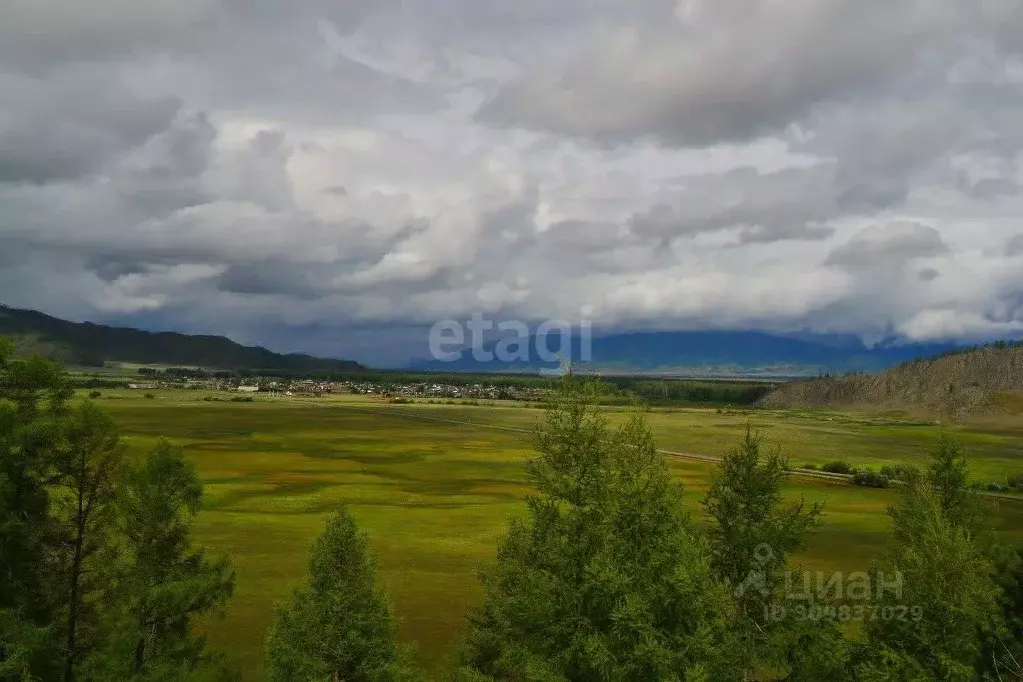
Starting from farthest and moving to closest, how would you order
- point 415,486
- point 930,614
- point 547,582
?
point 415,486, point 930,614, point 547,582

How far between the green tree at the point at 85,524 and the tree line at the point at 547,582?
0.07 metres

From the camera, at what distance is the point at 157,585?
2388 centimetres

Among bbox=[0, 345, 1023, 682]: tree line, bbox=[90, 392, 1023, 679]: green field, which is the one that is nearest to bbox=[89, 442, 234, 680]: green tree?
bbox=[0, 345, 1023, 682]: tree line

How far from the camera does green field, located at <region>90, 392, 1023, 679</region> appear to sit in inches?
1746

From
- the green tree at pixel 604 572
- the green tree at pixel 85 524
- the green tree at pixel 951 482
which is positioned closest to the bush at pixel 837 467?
the green tree at pixel 951 482

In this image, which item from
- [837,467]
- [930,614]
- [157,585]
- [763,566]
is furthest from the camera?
[837,467]

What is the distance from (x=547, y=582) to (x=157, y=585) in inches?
528

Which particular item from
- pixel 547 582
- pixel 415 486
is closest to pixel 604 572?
pixel 547 582

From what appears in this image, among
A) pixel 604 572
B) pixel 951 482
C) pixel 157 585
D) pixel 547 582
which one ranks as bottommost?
pixel 157 585

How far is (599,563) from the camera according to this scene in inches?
820

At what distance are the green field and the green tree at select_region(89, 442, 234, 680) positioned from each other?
7500 mm

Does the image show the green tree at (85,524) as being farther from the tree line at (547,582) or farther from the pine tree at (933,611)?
the pine tree at (933,611)

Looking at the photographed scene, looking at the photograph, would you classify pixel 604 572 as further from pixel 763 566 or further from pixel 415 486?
pixel 415 486

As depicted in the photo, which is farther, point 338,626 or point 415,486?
point 415,486
